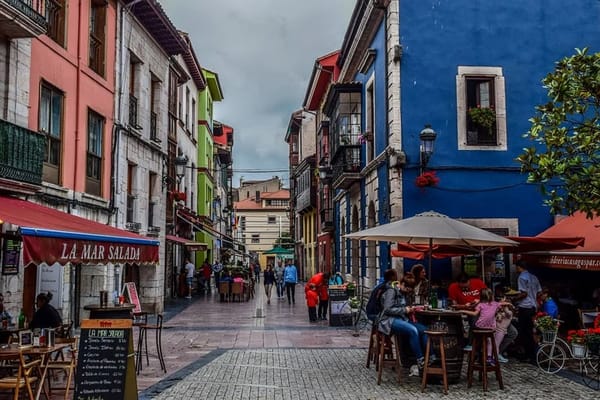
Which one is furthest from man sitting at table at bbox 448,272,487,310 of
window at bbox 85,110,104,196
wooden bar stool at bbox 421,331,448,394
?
window at bbox 85,110,104,196

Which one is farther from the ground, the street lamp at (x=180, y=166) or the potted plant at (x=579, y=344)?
the street lamp at (x=180, y=166)

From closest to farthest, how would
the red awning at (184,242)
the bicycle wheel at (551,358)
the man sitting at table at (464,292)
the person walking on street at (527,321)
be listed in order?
the bicycle wheel at (551,358)
the person walking on street at (527,321)
the man sitting at table at (464,292)
the red awning at (184,242)

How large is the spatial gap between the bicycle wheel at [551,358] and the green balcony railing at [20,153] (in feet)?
29.9

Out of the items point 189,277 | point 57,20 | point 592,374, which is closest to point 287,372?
point 592,374

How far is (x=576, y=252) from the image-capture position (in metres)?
12.3

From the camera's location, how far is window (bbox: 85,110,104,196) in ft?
50.7

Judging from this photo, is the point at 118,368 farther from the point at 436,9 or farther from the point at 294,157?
the point at 294,157

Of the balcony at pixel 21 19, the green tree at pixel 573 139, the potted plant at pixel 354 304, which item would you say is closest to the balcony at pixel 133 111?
the balcony at pixel 21 19

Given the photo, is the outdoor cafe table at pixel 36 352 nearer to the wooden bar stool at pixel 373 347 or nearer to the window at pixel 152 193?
the wooden bar stool at pixel 373 347

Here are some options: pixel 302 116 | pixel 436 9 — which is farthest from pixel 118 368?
pixel 302 116

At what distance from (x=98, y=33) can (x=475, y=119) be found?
32.6 feet

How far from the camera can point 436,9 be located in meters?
16.7

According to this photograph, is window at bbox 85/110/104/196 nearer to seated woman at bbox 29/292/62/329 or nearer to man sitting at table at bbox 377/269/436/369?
seated woman at bbox 29/292/62/329

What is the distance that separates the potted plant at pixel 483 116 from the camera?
1638cm
